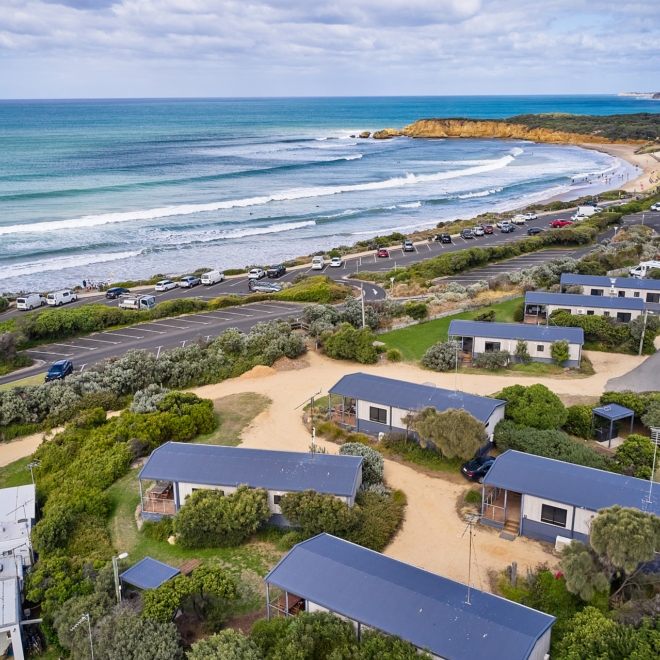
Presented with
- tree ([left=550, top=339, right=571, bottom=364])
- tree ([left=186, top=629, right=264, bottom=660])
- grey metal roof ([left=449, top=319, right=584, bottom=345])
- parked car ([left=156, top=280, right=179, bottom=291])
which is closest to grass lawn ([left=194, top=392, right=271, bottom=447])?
grey metal roof ([left=449, top=319, right=584, bottom=345])

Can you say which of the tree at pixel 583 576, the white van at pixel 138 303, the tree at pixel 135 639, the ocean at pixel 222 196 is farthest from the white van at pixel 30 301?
the tree at pixel 583 576

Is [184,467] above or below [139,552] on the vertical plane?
above

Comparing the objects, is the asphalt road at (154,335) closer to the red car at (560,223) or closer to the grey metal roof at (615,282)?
the grey metal roof at (615,282)

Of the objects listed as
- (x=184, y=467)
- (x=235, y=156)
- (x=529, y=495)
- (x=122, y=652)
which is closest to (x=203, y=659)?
(x=122, y=652)

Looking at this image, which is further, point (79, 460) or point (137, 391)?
point (137, 391)

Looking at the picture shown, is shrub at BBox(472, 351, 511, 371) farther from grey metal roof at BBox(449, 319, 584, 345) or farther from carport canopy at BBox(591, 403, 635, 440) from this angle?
carport canopy at BBox(591, 403, 635, 440)

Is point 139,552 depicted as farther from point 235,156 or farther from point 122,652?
point 235,156
